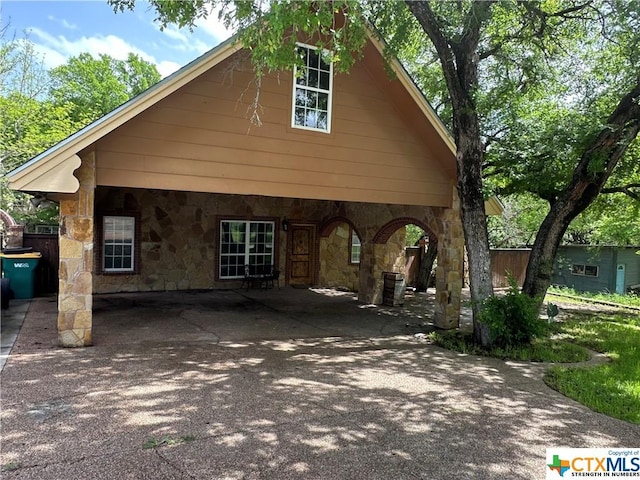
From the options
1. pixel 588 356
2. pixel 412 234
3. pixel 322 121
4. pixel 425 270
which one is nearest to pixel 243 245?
pixel 425 270

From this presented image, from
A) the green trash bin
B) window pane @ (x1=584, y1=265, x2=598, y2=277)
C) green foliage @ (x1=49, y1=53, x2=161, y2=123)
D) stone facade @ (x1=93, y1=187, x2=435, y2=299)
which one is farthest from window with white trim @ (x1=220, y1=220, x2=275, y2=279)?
green foliage @ (x1=49, y1=53, x2=161, y2=123)

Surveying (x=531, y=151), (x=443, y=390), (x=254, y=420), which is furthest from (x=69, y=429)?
(x=531, y=151)

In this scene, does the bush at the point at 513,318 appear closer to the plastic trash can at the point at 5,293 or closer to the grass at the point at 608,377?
the grass at the point at 608,377

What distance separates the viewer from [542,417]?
15.5 ft

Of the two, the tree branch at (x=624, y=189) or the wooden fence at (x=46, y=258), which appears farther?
the tree branch at (x=624, y=189)

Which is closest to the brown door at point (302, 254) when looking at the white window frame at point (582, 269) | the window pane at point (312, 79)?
the window pane at point (312, 79)

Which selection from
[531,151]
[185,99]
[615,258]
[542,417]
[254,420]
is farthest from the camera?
[615,258]

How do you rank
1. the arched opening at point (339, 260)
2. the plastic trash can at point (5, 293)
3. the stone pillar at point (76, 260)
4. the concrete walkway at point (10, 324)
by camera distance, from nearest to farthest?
1. the concrete walkway at point (10, 324)
2. the stone pillar at point (76, 260)
3. the plastic trash can at point (5, 293)
4. the arched opening at point (339, 260)

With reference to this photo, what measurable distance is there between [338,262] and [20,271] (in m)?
9.23

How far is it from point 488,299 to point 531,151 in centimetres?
472

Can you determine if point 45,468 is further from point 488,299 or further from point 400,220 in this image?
point 400,220

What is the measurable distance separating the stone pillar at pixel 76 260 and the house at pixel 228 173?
1cm

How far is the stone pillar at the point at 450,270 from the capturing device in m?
9.49

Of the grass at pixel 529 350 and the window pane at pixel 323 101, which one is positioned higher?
the window pane at pixel 323 101
